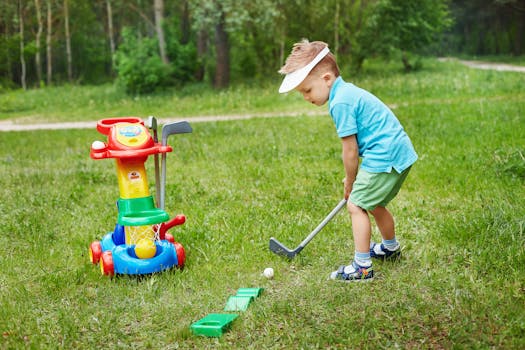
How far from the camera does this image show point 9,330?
365cm

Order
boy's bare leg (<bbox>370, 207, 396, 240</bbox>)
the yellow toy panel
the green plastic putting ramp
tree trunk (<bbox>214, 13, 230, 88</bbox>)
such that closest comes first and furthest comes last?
the green plastic putting ramp, boy's bare leg (<bbox>370, 207, 396, 240</bbox>), the yellow toy panel, tree trunk (<bbox>214, 13, 230, 88</bbox>)

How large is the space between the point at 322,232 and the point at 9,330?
2453mm

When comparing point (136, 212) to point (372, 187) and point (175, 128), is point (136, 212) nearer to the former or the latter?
point (175, 128)

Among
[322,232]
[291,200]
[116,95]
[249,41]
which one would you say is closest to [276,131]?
[291,200]

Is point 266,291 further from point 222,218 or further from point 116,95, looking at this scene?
point 116,95

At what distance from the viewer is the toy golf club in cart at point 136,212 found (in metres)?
4.37

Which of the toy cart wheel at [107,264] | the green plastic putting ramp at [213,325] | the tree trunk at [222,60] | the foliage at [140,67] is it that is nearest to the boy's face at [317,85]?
the green plastic putting ramp at [213,325]

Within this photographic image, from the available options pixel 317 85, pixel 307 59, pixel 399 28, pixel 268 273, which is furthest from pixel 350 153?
pixel 399 28

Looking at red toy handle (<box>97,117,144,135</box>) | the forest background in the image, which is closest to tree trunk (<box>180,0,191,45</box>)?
the forest background

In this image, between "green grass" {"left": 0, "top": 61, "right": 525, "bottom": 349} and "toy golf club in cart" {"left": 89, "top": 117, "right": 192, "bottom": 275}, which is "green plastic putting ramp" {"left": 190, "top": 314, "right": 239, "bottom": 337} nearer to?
"green grass" {"left": 0, "top": 61, "right": 525, "bottom": 349}

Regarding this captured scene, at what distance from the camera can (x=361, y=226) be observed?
412cm

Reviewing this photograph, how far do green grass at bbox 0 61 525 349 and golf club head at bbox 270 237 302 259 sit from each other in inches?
2.3

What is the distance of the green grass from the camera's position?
138 inches

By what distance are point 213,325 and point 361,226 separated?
3.84ft
